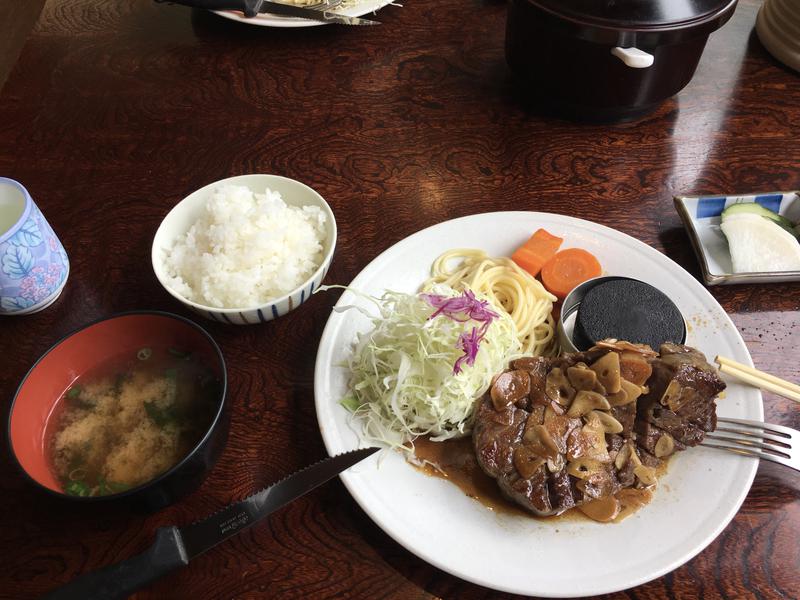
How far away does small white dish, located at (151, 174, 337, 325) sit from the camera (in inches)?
85.3

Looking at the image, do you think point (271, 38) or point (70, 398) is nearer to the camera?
point (70, 398)

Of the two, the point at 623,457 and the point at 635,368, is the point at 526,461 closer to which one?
the point at 623,457

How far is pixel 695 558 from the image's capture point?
185cm

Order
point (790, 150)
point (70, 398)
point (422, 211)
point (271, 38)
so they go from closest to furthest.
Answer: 1. point (70, 398)
2. point (422, 211)
3. point (790, 150)
4. point (271, 38)

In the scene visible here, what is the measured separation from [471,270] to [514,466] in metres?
0.90

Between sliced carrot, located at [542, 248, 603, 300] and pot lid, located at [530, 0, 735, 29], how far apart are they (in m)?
0.95

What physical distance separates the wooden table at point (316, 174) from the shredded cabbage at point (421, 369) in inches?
9.4

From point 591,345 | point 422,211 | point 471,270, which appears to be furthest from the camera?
point 422,211

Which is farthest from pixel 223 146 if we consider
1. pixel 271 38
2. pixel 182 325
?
pixel 182 325

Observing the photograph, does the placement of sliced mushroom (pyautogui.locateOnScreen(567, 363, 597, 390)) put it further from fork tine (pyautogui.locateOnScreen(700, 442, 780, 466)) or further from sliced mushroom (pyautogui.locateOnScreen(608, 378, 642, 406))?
fork tine (pyautogui.locateOnScreen(700, 442, 780, 466))

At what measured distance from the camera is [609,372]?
193 centimetres

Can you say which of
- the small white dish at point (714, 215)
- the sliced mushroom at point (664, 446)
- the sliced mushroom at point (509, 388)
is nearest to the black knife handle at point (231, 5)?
the small white dish at point (714, 215)

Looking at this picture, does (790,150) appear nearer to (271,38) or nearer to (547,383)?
(547,383)

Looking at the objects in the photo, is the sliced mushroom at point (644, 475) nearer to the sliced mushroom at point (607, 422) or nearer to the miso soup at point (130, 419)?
the sliced mushroom at point (607, 422)
